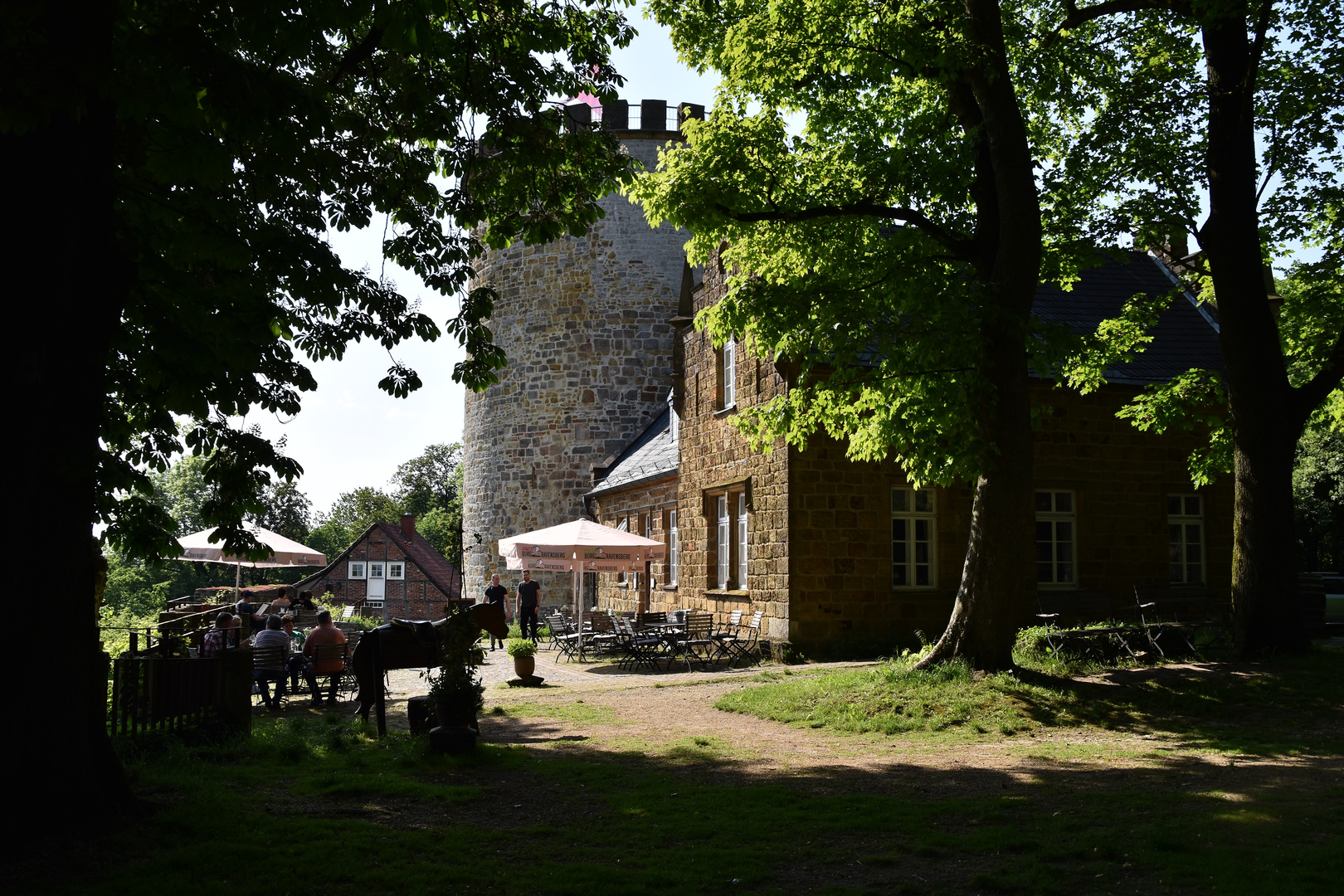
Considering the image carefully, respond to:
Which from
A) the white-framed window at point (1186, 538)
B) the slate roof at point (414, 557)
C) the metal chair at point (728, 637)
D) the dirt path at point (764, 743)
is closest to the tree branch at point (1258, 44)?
the dirt path at point (764, 743)

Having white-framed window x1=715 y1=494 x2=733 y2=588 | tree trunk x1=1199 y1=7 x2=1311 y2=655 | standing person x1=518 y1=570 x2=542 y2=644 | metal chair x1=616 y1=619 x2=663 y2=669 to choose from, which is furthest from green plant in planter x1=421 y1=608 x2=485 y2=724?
standing person x1=518 y1=570 x2=542 y2=644

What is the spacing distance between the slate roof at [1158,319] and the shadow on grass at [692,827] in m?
11.7

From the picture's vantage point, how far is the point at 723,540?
19.4m

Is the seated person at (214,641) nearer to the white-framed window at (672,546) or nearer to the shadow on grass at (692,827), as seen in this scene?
the shadow on grass at (692,827)

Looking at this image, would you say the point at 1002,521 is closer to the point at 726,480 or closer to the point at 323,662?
the point at 726,480

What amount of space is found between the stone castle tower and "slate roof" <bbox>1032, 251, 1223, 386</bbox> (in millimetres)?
11952

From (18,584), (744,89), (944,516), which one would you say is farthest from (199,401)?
(944,516)

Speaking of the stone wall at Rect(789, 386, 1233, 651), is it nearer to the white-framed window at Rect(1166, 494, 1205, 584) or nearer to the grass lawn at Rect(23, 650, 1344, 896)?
the white-framed window at Rect(1166, 494, 1205, 584)

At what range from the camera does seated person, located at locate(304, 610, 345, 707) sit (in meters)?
13.1

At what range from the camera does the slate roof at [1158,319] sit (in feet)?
60.5

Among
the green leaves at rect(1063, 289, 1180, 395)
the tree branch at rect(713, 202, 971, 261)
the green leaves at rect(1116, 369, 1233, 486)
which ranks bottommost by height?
the green leaves at rect(1116, 369, 1233, 486)

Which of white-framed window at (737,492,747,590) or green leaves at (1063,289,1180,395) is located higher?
green leaves at (1063,289,1180,395)

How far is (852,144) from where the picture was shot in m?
12.5

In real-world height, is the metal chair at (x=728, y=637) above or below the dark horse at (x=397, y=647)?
below
